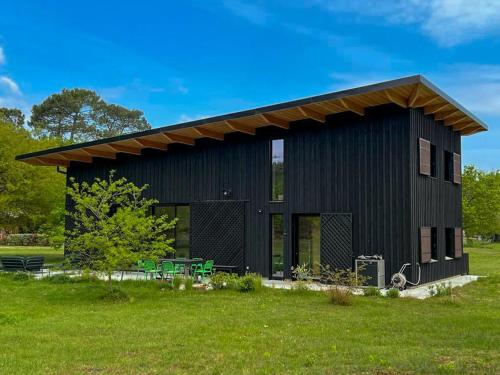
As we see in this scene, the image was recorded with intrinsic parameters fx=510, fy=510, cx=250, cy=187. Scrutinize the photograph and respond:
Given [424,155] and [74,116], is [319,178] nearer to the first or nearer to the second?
[424,155]

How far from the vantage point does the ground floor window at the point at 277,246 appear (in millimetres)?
14633

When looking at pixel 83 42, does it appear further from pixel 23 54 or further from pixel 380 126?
pixel 380 126

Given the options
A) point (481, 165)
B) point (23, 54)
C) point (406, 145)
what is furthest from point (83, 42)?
point (481, 165)

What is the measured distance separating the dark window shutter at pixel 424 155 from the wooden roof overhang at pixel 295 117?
896 mm

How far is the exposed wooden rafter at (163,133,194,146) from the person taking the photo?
51.6 ft

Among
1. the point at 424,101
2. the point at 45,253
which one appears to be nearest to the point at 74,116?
the point at 45,253

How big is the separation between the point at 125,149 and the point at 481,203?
2742 centimetres

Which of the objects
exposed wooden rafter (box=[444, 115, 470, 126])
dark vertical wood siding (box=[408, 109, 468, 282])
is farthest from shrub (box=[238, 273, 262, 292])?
exposed wooden rafter (box=[444, 115, 470, 126])

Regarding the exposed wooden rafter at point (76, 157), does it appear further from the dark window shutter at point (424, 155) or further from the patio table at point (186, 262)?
the dark window shutter at point (424, 155)

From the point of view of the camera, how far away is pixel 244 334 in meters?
7.14

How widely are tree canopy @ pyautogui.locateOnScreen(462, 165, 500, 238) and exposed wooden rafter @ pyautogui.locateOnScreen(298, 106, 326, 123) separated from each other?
24.8 meters

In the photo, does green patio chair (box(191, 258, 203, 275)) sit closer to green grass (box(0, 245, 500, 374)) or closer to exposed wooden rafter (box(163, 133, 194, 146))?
green grass (box(0, 245, 500, 374))

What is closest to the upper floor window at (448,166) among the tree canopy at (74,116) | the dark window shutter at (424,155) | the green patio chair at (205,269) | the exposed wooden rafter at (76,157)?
the dark window shutter at (424,155)

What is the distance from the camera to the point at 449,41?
19438 mm
